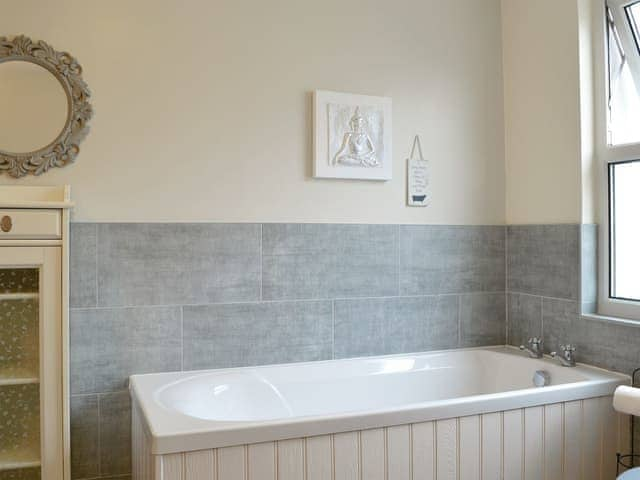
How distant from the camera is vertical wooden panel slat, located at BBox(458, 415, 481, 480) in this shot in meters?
1.96

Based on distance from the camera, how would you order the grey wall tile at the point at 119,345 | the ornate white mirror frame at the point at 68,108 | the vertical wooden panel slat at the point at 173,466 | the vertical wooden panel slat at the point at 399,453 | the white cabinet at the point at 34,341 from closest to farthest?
1. the vertical wooden panel slat at the point at 173,466
2. the vertical wooden panel slat at the point at 399,453
3. the white cabinet at the point at 34,341
4. the ornate white mirror frame at the point at 68,108
5. the grey wall tile at the point at 119,345

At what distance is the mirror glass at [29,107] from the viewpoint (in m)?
2.19

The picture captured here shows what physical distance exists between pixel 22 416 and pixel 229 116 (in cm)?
144

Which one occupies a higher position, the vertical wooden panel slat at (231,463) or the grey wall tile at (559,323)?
the grey wall tile at (559,323)

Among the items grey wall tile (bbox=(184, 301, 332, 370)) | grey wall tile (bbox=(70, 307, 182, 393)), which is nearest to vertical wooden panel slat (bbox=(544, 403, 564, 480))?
grey wall tile (bbox=(184, 301, 332, 370))

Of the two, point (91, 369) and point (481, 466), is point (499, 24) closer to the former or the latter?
point (481, 466)

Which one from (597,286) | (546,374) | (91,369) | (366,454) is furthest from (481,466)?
(91,369)

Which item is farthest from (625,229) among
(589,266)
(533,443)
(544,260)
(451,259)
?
(533,443)

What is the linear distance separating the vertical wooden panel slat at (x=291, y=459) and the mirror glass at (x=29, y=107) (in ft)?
4.89

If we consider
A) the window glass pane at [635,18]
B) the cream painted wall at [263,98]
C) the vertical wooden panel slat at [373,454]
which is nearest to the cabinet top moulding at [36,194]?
the cream painted wall at [263,98]

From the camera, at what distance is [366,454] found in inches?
72.6

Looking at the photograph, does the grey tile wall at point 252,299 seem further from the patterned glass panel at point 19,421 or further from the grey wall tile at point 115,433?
the patterned glass panel at point 19,421

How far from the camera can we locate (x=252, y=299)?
8.36ft

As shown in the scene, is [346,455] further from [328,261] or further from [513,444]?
[328,261]
